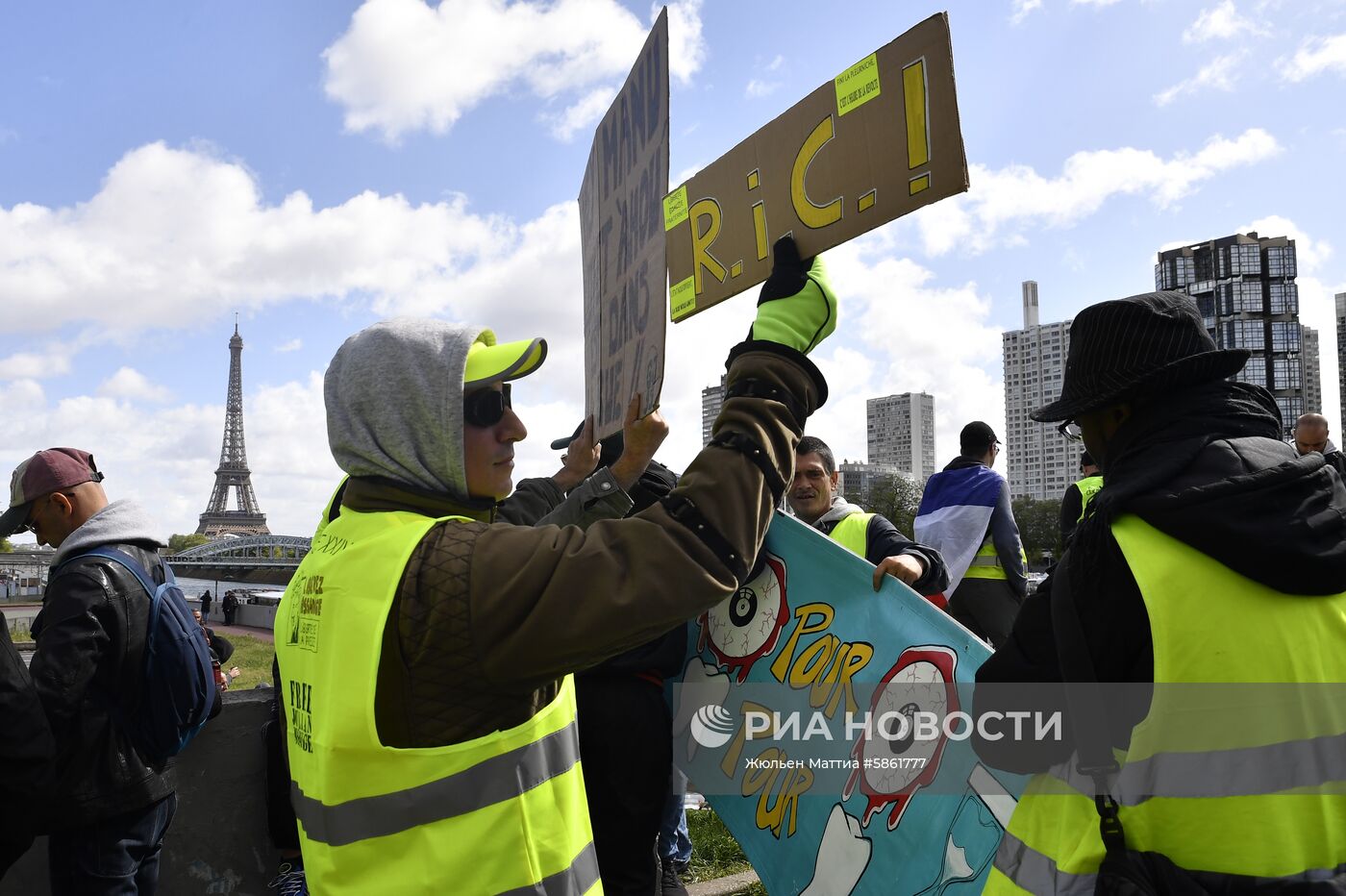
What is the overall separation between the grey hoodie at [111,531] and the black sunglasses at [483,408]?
210 centimetres

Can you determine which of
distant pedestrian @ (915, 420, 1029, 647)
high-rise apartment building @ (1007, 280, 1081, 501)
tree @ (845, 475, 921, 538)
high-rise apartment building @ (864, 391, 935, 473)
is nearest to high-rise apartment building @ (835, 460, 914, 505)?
high-rise apartment building @ (864, 391, 935, 473)

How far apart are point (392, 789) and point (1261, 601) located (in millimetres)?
1537

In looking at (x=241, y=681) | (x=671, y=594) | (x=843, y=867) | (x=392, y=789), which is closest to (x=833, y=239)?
(x=671, y=594)

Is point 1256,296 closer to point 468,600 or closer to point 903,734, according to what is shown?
point 903,734

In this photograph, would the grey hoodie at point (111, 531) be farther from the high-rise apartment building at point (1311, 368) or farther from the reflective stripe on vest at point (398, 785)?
the high-rise apartment building at point (1311, 368)

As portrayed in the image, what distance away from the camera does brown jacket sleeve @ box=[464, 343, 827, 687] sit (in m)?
1.51

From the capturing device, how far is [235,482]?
3324 inches

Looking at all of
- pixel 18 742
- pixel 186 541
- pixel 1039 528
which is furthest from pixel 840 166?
pixel 186 541

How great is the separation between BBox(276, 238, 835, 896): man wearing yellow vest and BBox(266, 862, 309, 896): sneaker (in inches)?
106

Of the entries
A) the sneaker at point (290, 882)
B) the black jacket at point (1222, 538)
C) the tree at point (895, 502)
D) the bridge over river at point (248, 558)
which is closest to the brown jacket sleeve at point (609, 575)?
the black jacket at point (1222, 538)

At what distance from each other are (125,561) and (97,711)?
0.50 metres

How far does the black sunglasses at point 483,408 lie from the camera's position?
1902 millimetres

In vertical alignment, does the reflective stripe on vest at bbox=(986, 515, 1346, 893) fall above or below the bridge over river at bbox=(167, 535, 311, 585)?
above

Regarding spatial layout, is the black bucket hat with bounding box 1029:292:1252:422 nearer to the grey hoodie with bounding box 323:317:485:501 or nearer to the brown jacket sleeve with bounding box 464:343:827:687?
the brown jacket sleeve with bounding box 464:343:827:687
